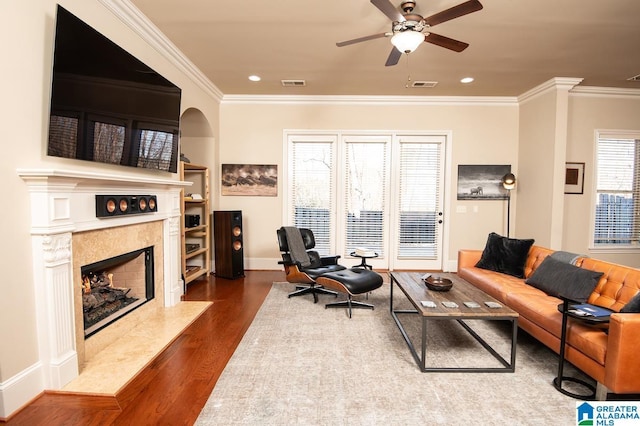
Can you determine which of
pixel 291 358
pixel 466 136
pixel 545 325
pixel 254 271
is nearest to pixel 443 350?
pixel 545 325

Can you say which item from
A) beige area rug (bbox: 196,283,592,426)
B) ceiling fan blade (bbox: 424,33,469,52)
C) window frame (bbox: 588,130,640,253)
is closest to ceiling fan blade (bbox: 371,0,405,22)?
ceiling fan blade (bbox: 424,33,469,52)

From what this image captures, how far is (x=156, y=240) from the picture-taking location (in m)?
3.38

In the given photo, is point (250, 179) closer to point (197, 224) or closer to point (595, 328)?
point (197, 224)

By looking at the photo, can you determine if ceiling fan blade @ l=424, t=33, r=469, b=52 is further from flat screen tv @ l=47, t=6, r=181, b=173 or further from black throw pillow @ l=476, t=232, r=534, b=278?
flat screen tv @ l=47, t=6, r=181, b=173

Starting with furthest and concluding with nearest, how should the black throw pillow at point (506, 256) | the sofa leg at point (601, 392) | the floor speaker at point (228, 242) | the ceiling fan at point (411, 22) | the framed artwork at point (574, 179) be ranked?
1. the framed artwork at point (574, 179)
2. the floor speaker at point (228, 242)
3. the black throw pillow at point (506, 256)
4. the ceiling fan at point (411, 22)
5. the sofa leg at point (601, 392)

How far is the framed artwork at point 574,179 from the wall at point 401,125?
0.79 m

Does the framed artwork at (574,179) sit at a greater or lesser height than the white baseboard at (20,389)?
greater

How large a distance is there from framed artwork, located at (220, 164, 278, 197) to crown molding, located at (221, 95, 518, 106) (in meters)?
1.12

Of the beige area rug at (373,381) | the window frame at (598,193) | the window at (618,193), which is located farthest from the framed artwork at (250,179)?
the window at (618,193)

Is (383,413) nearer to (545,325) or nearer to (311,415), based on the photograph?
(311,415)

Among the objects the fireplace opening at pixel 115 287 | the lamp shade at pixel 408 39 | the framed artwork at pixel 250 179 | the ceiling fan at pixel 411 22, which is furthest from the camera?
the framed artwork at pixel 250 179

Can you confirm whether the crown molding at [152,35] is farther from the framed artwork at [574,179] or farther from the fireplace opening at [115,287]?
the framed artwork at [574,179]

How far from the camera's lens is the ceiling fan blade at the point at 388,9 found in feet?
7.07

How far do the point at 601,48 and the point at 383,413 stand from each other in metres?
4.48
